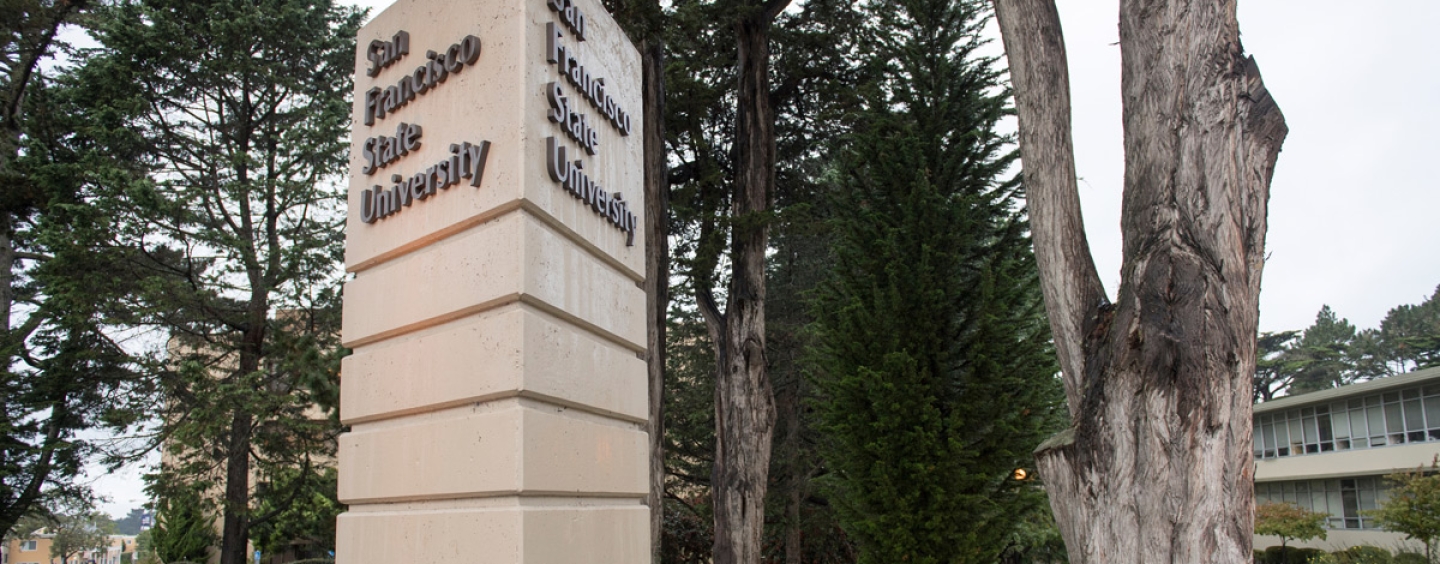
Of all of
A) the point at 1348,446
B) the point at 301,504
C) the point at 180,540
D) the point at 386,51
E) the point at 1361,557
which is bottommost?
the point at 1361,557

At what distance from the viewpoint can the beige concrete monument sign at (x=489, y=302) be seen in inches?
179

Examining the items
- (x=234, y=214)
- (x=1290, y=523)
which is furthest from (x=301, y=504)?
(x=1290, y=523)

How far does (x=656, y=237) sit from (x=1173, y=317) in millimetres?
10107

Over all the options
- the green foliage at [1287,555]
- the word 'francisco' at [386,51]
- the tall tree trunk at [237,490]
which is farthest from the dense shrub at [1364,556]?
the word 'francisco' at [386,51]

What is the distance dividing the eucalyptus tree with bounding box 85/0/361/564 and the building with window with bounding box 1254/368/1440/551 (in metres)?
30.7

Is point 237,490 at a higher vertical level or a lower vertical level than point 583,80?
lower

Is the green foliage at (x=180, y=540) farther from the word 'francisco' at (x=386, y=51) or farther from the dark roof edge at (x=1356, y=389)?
the dark roof edge at (x=1356, y=389)

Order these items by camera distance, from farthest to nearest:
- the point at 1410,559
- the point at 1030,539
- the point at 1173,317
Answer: the point at 1410,559
the point at 1030,539
the point at 1173,317

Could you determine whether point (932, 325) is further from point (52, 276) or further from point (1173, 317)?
point (52, 276)

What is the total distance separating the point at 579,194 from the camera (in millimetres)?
5184

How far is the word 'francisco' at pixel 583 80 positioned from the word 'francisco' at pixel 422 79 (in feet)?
1.32

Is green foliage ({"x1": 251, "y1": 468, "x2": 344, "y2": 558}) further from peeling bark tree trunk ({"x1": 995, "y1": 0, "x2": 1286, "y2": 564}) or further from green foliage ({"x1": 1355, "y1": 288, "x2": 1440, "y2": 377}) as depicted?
green foliage ({"x1": 1355, "y1": 288, "x2": 1440, "y2": 377})

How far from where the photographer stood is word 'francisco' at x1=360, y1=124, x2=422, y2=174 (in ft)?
17.3

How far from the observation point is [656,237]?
1520 centimetres
